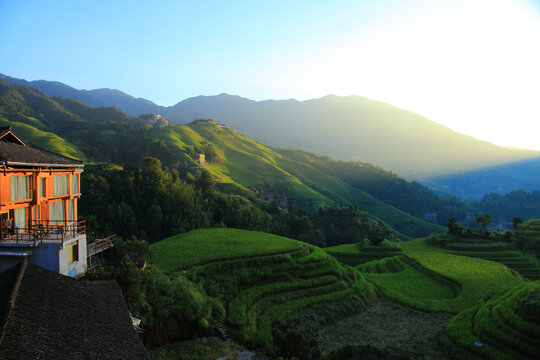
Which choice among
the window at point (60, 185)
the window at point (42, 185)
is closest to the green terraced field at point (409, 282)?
the window at point (60, 185)

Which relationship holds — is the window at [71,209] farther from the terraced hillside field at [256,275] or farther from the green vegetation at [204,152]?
the green vegetation at [204,152]

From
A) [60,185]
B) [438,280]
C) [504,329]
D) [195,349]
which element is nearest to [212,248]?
[195,349]

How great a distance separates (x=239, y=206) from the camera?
6022cm

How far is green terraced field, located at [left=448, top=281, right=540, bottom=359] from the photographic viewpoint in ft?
64.5

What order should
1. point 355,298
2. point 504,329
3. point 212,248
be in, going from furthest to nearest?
point 212,248, point 355,298, point 504,329

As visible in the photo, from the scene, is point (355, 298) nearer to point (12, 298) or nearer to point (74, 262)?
point (74, 262)

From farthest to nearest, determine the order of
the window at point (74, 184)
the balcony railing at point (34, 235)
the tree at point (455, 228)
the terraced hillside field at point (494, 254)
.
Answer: the tree at point (455, 228)
the terraced hillside field at point (494, 254)
the window at point (74, 184)
the balcony railing at point (34, 235)

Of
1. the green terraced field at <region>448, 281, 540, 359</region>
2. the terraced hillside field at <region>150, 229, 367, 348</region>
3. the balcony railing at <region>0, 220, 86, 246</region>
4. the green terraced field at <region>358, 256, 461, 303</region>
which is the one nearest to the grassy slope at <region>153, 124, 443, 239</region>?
the green terraced field at <region>358, 256, 461, 303</region>

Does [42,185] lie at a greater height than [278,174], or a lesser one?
greater

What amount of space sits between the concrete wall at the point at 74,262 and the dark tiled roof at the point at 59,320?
10.7 feet

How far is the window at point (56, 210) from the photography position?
60.1ft

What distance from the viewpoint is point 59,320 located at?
31.2 ft

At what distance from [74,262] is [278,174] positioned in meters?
117

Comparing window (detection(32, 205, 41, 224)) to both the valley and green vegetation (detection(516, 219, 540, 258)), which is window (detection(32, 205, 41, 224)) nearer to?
the valley
